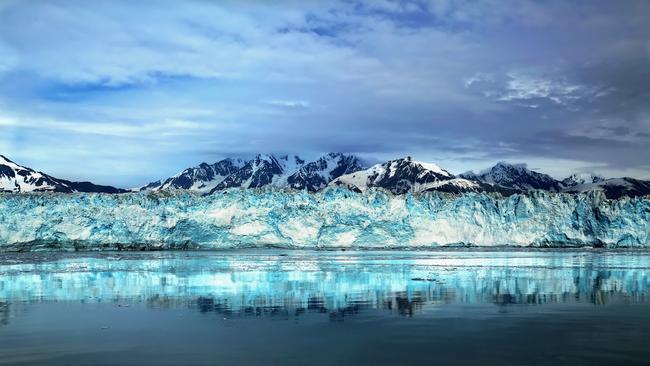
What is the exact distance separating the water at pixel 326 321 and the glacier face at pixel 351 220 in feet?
113

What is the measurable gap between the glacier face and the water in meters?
34.5

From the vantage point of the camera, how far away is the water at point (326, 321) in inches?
412

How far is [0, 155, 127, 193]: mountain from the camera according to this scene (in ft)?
511

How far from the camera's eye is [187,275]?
91.1 ft

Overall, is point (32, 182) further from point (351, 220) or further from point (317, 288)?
point (317, 288)

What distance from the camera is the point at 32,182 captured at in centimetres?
16050

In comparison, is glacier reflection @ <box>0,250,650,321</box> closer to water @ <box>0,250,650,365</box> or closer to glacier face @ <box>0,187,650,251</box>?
water @ <box>0,250,650,365</box>

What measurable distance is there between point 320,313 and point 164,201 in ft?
153

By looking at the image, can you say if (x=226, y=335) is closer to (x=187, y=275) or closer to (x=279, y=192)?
(x=187, y=275)

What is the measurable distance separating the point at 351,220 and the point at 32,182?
125149mm

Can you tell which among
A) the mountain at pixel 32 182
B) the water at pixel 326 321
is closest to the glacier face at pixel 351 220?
the water at pixel 326 321

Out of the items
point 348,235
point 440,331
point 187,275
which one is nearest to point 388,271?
point 187,275

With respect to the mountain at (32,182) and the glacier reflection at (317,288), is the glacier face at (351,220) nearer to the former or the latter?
the glacier reflection at (317,288)

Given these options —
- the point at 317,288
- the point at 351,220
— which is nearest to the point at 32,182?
the point at 351,220
